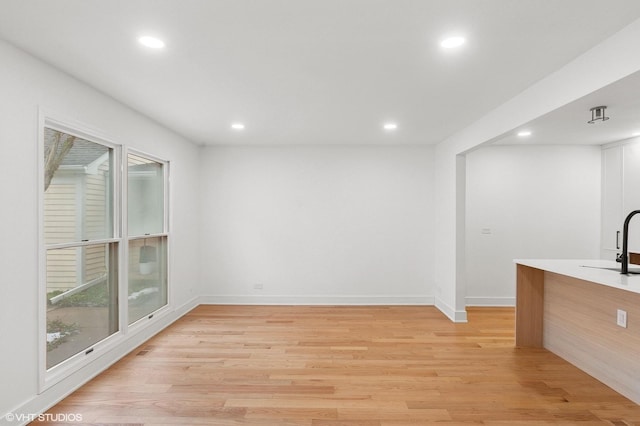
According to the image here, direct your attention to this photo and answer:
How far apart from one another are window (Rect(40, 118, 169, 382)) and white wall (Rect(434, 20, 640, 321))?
3.92m

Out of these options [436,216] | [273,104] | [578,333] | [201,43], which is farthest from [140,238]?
[578,333]

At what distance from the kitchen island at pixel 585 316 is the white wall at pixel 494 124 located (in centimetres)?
101

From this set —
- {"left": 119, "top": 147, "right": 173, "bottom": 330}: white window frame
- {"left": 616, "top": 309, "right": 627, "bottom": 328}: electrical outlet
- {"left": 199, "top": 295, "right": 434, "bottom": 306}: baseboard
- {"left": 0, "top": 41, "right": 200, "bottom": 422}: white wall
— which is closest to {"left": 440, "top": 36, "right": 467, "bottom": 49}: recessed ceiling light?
{"left": 616, "top": 309, "right": 627, "bottom": 328}: electrical outlet

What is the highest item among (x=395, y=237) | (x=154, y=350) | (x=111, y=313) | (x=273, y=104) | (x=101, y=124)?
(x=273, y=104)

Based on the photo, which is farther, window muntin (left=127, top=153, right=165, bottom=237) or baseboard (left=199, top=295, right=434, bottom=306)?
baseboard (left=199, top=295, right=434, bottom=306)

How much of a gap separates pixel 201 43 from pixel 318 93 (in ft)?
4.00

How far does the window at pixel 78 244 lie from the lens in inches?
108

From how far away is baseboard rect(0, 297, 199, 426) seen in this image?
2379mm

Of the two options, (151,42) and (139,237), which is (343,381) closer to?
(139,237)

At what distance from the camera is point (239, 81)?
2.96 metres

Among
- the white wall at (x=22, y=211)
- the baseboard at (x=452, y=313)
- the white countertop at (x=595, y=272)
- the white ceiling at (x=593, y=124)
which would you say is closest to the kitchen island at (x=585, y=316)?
the white countertop at (x=595, y=272)

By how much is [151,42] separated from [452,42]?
197cm

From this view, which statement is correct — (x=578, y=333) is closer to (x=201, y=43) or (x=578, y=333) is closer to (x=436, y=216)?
(x=436, y=216)

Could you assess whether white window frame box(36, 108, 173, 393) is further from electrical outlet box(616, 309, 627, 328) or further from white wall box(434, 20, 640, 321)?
electrical outlet box(616, 309, 627, 328)
